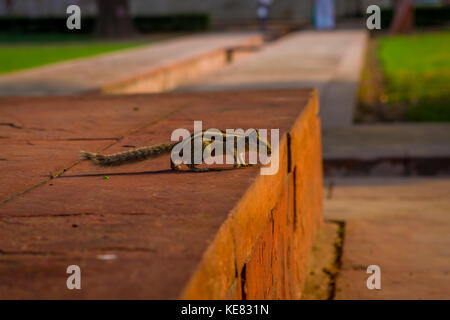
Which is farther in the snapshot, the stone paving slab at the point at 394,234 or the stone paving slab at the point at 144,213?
the stone paving slab at the point at 394,234

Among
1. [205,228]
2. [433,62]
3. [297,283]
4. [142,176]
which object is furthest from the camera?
[433,62]

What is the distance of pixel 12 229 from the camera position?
2.17 m

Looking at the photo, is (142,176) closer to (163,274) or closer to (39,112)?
(163,274)

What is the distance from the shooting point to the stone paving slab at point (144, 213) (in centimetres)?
177

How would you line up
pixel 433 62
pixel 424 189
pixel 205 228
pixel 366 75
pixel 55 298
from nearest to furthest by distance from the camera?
pixel 55 298 < pixel 205 228 < pixel 424 189 < pixel 366 75 < pixel 433 62

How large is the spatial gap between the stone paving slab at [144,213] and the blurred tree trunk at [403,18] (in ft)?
85.9

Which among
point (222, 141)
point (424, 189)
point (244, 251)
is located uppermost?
point (222, 141)

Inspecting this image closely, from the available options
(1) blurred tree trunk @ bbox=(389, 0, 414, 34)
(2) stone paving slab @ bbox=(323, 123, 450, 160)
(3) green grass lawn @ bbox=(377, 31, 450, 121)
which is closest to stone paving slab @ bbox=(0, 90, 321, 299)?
(2) stone paving slab @ bbox=(323, 123, 450, 160)

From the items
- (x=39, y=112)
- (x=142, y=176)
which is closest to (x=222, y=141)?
(x=142, y=176)

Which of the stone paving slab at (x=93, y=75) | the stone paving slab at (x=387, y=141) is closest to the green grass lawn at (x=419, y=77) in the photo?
the stone paving slab at (x=387, y=141)

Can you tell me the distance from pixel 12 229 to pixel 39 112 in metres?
2.85

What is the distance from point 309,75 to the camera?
12602mm

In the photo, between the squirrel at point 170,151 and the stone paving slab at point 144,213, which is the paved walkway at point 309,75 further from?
the squirrel at point 170,151

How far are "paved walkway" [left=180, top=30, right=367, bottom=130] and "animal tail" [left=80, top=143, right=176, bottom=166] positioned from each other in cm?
489
